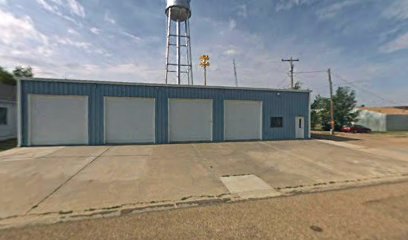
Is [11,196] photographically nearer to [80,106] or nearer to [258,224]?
[258,224]

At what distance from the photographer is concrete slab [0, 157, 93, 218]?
174 inches

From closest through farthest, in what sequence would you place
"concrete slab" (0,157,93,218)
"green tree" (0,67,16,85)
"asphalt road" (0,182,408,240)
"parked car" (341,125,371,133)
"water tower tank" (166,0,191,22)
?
1. "asphalt road" (0,182,408,240)
2. "concrete slab" (0,157,93,218)
3. "water tower tank" (166,0,191,22)
4. "parked car" (341,125,371,133)
5. "green tree" (0,67,16,85)

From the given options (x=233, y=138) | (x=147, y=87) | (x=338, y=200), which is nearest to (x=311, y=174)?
(x=338, y=200)

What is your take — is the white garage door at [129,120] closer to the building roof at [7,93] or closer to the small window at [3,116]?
the small window at [3,116]

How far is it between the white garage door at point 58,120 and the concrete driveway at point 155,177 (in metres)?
2.51

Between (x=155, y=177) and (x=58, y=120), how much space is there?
30.2 feet

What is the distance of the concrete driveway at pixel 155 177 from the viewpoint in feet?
15.1

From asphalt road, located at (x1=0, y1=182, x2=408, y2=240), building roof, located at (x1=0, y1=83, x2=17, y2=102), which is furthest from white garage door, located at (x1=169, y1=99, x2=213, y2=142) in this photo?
building roof, located at (x1=0, y1=83, x2=17, y2=102)

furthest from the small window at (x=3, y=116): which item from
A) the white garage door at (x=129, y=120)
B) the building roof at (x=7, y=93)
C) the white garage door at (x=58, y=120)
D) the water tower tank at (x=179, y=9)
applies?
the water tower tank at (x=179, y=9)

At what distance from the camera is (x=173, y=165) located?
788 centimetres

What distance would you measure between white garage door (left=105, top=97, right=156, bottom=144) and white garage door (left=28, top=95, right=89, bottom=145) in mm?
1299

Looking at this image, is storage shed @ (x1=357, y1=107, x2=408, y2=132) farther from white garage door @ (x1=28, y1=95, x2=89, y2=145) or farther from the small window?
the small window

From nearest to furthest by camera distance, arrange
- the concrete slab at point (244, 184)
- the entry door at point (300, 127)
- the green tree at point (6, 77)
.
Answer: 1. the concrete slab at point (244, 184)
2. the entry door at point (300, 127)
3. the green tree at point (6, 77)

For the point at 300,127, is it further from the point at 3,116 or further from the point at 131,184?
the point at 3,116
